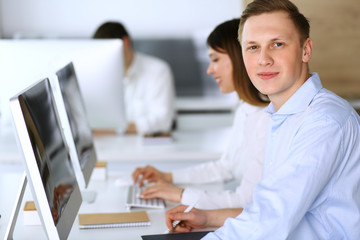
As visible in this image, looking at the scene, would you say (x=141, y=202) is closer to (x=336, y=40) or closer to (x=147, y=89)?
(x=147, y=89)

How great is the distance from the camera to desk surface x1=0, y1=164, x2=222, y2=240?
1756 mm

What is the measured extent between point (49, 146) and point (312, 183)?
0.69 m

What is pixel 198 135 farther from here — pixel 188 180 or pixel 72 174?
pixel 72 174

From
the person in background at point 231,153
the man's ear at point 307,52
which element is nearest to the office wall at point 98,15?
the person in background at point 231,153

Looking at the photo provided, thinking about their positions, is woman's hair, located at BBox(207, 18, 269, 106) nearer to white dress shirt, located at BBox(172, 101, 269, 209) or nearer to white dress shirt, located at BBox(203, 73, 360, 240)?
white dress shirt, located at BBox(172, 101, 269, 209)

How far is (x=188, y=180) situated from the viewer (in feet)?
8.07

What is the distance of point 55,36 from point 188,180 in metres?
3.46

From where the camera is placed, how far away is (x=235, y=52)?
7.80 ft

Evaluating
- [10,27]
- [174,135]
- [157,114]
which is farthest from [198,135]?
[10,27]

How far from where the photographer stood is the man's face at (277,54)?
154 cm

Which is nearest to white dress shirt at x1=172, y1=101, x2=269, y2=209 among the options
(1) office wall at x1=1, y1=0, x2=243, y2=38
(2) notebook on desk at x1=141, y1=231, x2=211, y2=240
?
(2) notebook on desk at x1=141, y1=231, x2=211, y2=240

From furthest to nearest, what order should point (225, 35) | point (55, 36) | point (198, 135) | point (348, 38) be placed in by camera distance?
1. point (55, 36)
2. point (348, 38)
3. point (198, 135)
4. point (225, 35)

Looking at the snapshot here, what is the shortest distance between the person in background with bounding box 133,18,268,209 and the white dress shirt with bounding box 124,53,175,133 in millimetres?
1603

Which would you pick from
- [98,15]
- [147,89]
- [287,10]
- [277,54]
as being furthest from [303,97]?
[98,15]
